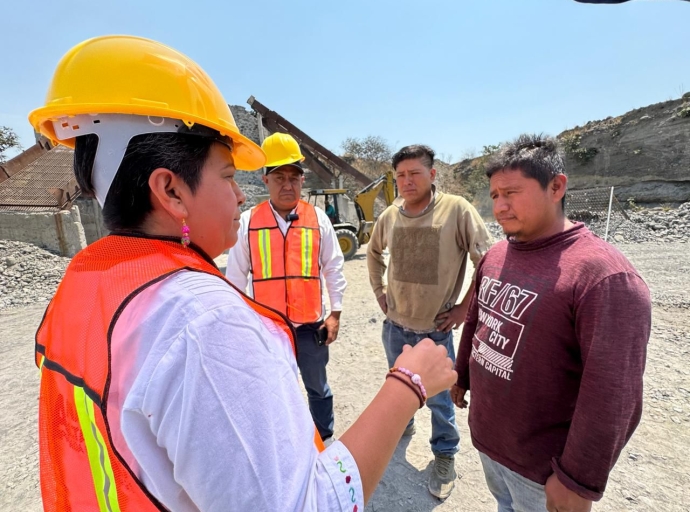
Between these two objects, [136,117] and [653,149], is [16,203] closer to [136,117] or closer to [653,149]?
[136,117]

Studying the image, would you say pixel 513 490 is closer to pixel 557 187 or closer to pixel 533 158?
pixel 557 187

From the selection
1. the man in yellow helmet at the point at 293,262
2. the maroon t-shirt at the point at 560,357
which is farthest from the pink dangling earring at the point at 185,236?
the man in yellow helmet at the point at 293,262

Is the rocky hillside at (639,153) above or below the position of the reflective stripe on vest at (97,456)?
above

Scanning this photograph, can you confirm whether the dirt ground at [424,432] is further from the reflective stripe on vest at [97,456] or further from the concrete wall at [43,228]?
the concrete wall at [43,228]

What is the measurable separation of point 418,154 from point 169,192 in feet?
6.53

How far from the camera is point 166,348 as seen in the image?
56 cm

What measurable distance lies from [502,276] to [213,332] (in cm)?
139

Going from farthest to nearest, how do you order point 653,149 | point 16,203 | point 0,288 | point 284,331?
1. point 653,149
2. point 16,203
3. point 0,288
4. point 284,331

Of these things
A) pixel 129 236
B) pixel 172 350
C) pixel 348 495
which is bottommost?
pixel 348 495

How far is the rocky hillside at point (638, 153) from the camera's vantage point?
1464cm

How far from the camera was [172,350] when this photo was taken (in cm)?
55

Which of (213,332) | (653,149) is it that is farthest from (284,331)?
(653,149)

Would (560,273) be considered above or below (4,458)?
above

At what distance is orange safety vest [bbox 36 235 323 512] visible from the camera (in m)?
0.61
